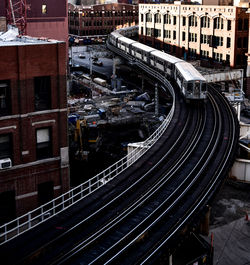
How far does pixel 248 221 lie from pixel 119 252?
53.4 ft

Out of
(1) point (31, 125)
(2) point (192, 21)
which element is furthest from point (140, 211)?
(2) point (192, 21)

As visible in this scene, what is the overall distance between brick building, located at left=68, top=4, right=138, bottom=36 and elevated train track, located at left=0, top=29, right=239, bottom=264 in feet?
383

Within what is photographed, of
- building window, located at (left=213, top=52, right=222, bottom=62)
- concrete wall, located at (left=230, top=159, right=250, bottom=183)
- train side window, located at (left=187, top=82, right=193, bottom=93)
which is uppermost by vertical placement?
building window, located at (left=213, top=52, right=222, bottom=62)

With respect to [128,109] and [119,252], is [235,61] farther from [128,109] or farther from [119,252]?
[119,252]

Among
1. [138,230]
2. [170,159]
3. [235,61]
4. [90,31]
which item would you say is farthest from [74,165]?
[90,31]

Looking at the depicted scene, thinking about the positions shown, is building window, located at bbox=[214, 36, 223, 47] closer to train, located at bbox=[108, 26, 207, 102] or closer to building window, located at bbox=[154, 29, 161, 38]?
train, located at bbox=[108, 26, 207, 102]

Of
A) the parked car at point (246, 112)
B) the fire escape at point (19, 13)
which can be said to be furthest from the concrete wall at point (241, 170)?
the parked car at point (246, 112)

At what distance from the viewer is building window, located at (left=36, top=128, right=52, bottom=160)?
101 feet

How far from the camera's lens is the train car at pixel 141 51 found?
74.0 m

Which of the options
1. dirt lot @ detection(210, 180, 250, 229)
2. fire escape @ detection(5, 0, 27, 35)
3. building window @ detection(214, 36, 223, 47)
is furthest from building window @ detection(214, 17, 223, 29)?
dirt lot @ detection(210, 180, 250, 229)

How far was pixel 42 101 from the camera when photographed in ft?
101

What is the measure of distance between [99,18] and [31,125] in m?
127

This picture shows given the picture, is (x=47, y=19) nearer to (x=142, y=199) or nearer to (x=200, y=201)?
(x=142, y=199)

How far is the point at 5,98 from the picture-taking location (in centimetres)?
2923
